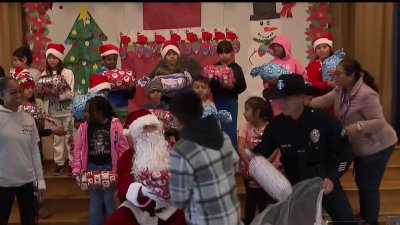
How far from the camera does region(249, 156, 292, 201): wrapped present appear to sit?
9.90ft

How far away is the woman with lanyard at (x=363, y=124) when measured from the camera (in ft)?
11.9

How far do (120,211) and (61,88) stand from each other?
77.4 inches

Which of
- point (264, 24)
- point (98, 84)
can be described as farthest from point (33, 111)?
point (264, 24)

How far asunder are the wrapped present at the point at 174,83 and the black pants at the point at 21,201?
1.25 metres

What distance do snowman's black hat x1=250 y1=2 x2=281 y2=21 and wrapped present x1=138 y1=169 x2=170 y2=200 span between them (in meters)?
3.61

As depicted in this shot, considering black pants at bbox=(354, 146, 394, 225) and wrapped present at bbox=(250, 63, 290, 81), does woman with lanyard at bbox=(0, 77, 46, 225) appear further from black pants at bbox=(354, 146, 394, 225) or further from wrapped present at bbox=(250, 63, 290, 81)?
black pants at bbox=(354, 146, 394, 225)

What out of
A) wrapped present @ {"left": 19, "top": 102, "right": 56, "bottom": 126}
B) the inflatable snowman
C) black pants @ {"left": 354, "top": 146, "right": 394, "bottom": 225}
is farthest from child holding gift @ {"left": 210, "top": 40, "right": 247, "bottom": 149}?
the inflatable snowman

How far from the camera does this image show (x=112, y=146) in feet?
12.7

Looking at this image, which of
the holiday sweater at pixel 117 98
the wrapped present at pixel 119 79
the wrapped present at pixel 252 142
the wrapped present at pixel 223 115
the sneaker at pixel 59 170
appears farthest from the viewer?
the sneaker at pixel 59 170

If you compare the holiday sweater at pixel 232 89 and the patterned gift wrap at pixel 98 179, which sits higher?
the holiday sweater at pixel 232 89

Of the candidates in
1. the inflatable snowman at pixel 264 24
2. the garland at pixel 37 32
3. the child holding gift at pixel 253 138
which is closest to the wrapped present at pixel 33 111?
the child holding gift at pixel 253 138

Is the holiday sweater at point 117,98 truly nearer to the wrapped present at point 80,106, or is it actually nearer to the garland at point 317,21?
the wrapped present at point 80,106

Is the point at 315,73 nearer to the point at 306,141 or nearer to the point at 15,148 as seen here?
the point at 306,141

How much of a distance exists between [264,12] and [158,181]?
371 cm
